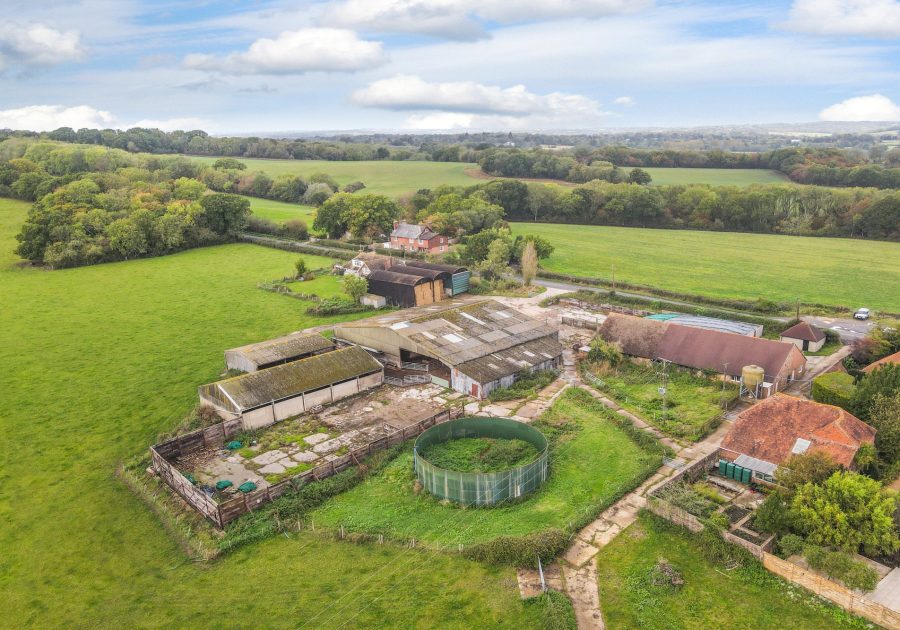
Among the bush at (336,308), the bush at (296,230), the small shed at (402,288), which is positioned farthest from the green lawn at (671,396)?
the bush at (296,230)

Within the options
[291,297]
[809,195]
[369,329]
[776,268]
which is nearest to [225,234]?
[291,297]

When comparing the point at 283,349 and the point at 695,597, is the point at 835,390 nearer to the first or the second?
the point at 695,597

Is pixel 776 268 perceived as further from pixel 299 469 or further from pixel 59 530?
pixel 59 530

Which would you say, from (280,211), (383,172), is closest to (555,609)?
(280,211)

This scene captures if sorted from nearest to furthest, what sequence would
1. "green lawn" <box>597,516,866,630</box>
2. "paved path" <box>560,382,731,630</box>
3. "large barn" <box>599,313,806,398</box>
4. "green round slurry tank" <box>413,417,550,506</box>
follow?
"green lawn" <box>597,516,866,630</box>, "paved path" <box>560,382,731,630</box>, "green round slurry tank" <box>413,417,550,506</box>, "large barn" <box>599,313,806,398</box>

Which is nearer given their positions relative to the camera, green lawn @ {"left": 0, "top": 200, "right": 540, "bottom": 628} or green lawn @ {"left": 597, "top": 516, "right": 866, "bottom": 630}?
green lawn @ {"left": 597, "top": 516, "right": 866, "bottom": 630}

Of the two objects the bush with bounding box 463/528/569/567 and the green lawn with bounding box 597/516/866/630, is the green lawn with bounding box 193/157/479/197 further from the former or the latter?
the green lawn with bounding box 597/516/866/630

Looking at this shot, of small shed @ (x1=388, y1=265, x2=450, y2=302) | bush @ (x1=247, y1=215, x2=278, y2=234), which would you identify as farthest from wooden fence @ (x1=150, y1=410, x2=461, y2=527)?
bush @ (x1=247, y1=215, x2=278, y2=234)
